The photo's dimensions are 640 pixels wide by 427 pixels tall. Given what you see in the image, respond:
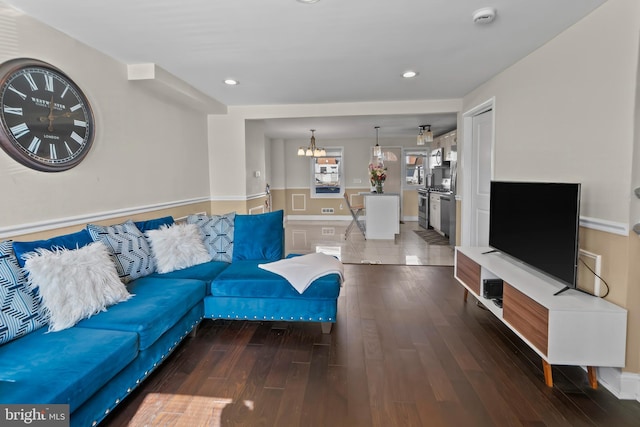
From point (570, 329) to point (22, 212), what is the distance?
3.40 meters

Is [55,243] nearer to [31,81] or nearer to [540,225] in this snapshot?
[31,81]

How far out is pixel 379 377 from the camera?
6.89ft

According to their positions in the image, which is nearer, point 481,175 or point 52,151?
point 52,151

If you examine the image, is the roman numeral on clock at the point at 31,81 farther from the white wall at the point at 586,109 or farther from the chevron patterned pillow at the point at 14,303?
the white wall at the point at 586,109

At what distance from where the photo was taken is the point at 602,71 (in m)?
2.07

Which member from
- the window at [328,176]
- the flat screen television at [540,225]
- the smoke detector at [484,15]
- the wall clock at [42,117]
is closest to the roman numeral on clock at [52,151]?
the wall clock at [42,117]

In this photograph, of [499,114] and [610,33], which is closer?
[610,33]

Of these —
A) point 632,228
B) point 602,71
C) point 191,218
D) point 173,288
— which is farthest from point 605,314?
point 191,218

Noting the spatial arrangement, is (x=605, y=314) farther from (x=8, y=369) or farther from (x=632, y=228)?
(x=8, y=369)

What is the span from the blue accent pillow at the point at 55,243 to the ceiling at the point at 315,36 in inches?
57.5

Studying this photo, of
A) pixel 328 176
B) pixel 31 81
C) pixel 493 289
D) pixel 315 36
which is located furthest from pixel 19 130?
pixel 328 176

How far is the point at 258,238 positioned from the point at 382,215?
3933 mm

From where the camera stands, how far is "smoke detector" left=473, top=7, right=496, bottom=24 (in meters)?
2.14

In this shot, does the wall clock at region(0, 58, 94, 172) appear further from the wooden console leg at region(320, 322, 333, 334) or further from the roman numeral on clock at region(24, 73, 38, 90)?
the wooden console leg at region(320, 322, 333, 334)
